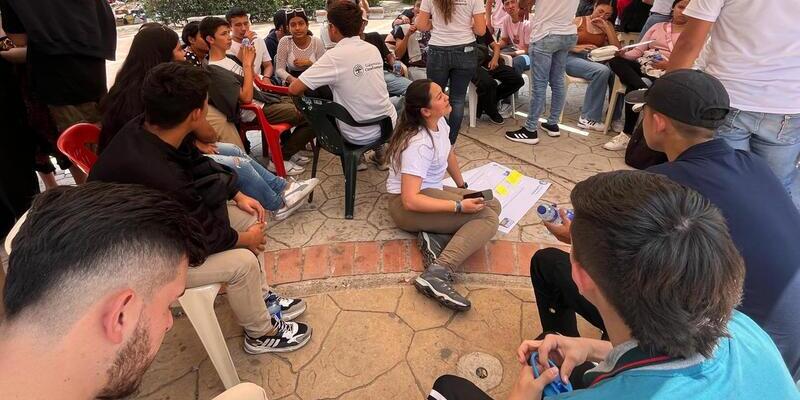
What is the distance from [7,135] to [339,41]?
2.24 metres

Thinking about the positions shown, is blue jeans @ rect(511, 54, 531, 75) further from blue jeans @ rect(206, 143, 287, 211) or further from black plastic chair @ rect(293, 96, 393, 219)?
blue jeans @ rect(206, 143, 287, 211)

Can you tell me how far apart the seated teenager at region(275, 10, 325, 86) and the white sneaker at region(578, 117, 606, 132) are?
286 cm

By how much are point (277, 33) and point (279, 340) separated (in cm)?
391

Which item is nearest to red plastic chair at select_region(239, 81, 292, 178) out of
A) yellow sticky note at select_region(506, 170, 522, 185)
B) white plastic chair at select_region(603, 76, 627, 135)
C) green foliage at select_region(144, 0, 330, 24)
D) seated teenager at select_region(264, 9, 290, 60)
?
seated teenager at select_region(264, 9, 290, 60)

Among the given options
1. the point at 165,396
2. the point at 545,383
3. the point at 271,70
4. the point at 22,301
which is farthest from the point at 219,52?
the point at 545,383

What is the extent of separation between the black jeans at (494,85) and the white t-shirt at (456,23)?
3.16 feet

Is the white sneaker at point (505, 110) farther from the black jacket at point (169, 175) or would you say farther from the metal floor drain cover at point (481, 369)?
the black jacket at point (169, 175)

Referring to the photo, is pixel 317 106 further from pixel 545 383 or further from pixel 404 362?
pixel 545 383

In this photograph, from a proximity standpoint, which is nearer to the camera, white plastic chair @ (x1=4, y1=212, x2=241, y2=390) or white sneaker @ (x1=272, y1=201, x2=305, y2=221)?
white plastic chair @ (x1=4, y1=212, x2=241, y2=390)

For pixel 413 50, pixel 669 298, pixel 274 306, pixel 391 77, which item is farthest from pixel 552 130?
pixel 669 298

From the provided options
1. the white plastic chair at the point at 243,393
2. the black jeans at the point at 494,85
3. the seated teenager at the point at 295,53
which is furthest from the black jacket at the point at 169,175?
the black jeans at the point at 494,85

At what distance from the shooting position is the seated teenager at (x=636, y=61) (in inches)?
164

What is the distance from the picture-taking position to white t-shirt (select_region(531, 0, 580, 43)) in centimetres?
377

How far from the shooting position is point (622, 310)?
3.11 ft
